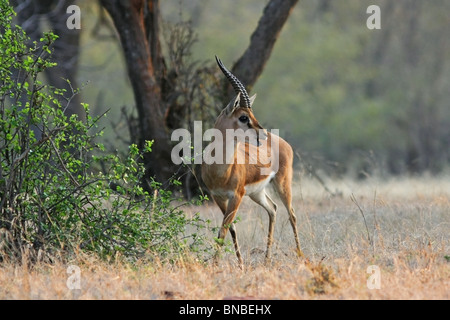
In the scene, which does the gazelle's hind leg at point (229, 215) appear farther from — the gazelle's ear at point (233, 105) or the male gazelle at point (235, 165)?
the gazelle's ear at point (233, 105)

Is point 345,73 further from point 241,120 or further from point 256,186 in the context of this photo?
point 241,120

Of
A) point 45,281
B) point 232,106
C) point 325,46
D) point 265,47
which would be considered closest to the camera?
point 45,281

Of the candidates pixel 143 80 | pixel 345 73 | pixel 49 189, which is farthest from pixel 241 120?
pixel 345 73

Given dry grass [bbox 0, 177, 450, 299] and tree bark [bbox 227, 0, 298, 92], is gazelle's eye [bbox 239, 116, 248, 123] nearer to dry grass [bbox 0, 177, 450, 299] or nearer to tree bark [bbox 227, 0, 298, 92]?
dry grass [bbox 0, 177, 450, 299]

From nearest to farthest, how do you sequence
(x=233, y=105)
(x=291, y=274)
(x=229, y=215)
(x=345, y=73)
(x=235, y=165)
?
(x=291, y=274) → (x=229, y=215) → (x=233, y=105) → (x=235, y=165) → (x=345, y=73)

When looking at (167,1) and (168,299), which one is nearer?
(168,299)

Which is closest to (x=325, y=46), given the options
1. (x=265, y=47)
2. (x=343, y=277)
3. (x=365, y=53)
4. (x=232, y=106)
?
(x=365, y=53)

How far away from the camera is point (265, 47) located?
483 inches

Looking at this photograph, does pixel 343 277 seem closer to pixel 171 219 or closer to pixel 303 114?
pixel 171 219

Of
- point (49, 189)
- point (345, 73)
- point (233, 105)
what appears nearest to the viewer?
point (49, 189)
